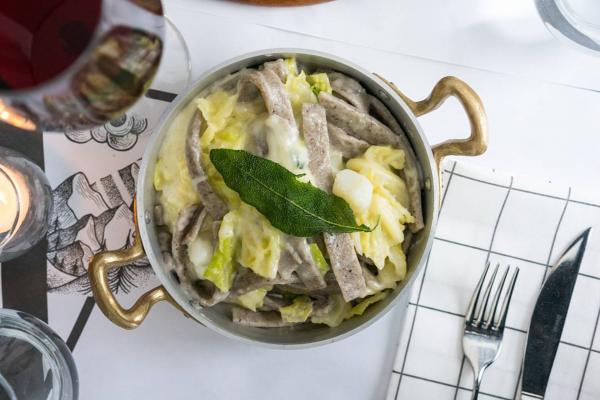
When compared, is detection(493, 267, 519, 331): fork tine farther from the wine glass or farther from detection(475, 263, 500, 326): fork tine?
the wine glass

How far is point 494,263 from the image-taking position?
4.56 ft

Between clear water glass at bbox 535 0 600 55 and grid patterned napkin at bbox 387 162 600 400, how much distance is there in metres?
0.29

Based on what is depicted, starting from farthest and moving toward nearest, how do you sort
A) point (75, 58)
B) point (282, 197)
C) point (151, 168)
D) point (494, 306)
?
point (494, 306) → point (151, 168) → point (282, 197) → point (75, 58)

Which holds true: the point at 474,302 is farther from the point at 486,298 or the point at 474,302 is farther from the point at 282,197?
the point at 282,197

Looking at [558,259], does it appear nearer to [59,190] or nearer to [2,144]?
[59,190]

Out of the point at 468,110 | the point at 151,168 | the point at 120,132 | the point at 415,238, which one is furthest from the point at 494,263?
the point at 120,132

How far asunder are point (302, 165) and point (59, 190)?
0.56m

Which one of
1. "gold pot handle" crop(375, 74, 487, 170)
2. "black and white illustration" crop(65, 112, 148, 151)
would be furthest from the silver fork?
→ "black and white illustration" crop(65, 112, 148, 151)

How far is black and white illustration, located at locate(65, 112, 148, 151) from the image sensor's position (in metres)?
1.42

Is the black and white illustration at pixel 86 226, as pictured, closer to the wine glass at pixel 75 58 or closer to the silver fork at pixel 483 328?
the wine glass at pixel 75 58

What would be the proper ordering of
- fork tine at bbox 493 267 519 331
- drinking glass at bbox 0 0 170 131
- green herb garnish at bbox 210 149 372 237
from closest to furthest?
drinking glass at bbox 0 0 170 131 → green herb garnish at bbox 210 149 372 237 → fork tine at bbox 493 267 519 331

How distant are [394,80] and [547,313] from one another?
1.80 feet

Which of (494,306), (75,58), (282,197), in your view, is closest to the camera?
(75,58)

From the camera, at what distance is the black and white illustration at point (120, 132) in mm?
1415
